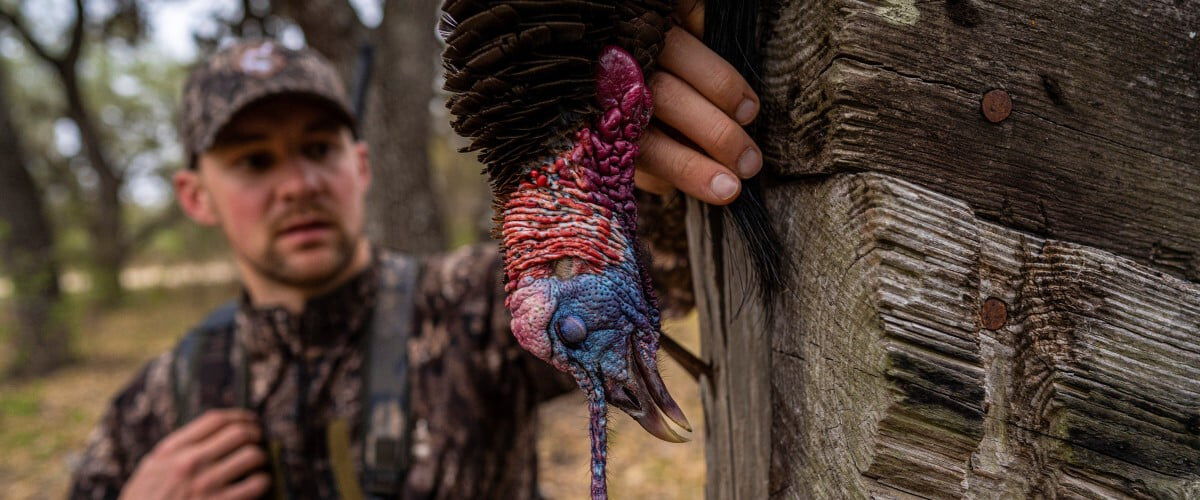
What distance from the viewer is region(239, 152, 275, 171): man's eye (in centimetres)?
303

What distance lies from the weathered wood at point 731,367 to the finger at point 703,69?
237 mm

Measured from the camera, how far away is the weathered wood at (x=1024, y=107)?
0.89 meters

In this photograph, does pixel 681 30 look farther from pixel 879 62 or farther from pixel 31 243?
pixel 31 243

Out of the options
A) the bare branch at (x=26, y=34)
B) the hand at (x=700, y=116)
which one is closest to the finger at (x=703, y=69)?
the hand at (x=700, y=116)

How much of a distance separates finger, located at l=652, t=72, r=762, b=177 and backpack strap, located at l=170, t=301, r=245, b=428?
2.92 meters

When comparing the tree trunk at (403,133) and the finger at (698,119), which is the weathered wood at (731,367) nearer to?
the finger at (698,119)

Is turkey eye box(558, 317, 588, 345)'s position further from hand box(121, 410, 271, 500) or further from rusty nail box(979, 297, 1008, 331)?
hand box(121, 410, 271, 500)

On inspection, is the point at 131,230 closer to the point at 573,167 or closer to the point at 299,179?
the point at 299,179

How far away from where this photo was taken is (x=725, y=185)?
1.00 metres

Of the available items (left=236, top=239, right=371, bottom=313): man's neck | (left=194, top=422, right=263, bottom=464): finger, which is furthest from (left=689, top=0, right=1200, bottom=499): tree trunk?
(left=236, top=239, right=371, bottom=313): man's neck

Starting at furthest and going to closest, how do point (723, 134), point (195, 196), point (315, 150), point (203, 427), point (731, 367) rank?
point (195, 196)
point (315, 150)
point (203, 427)
point (731, 367)
point (723, 134)

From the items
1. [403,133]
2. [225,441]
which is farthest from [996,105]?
[403,133]

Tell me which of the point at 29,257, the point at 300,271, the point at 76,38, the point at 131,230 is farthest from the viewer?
the point at 131,230

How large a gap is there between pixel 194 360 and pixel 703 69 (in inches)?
130
